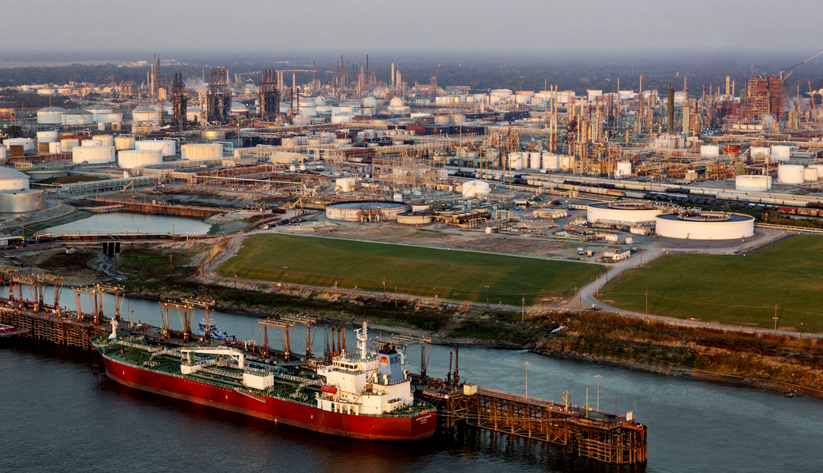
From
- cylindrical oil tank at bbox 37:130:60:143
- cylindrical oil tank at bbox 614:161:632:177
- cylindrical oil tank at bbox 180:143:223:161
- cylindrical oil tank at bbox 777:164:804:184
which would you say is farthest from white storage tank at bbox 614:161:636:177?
cylindrical oil tank at bbox 37:130:60:143

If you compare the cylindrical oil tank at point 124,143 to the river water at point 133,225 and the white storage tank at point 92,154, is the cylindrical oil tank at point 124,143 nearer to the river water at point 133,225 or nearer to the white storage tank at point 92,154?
the white storage tank at point 92,154

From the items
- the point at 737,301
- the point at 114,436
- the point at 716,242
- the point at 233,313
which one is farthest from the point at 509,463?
the point at 716,242

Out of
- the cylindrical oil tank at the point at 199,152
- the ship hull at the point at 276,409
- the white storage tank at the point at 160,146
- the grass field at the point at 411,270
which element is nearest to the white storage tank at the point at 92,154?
the white storage tank at the point at 160,146

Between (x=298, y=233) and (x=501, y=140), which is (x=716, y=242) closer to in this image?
(x=298, y=233)

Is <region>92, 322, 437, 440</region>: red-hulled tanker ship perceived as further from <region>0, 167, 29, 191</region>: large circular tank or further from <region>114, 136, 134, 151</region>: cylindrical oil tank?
<region>114, 136, 134, 151</region>: cylindrical oil tank

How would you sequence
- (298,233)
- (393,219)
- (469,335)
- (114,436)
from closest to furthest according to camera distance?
(114,436) → (469,335) → (298,233) → (393,219)

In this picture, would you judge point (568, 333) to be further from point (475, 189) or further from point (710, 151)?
point (710, 151)

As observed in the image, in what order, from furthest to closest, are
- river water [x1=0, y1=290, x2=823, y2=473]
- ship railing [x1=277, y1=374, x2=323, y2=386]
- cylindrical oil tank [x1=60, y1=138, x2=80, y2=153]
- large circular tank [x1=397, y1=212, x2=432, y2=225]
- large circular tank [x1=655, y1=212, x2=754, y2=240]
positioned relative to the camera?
1. cylindrical oil tank [x1=60, y1=138, x2=80, y2=153]
2. large circular tank [x1=397, y1=212, x2=432, y2=225]
3. large circular tank [x1=655, y1=212, x2=754, y2=240]
4. ship railing [x1=277, y1=374, x2=323, y2=386]
5. river water [x1=0, y1=290, x2=823, y2=473]
